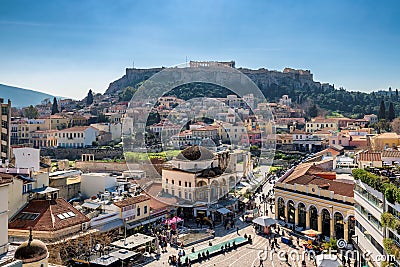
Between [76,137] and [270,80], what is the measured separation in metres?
60.1

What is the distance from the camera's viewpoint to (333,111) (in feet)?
302

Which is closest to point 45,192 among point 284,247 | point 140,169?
point 284,247

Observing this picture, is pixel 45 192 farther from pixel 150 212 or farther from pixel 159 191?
pixel 159 191

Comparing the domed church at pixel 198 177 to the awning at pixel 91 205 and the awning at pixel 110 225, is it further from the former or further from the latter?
the awning at pixel 91 205

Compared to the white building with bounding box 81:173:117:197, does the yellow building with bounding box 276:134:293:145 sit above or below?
above

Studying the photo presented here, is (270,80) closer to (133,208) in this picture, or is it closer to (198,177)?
(198,177)

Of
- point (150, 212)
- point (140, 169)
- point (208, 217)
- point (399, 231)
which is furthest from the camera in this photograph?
point (140, 169)

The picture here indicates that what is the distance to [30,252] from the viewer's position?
11.7 metres

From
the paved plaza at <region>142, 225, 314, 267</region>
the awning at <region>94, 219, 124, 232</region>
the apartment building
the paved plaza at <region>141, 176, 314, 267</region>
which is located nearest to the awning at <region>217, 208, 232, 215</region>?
the paved plaza at <region>141, 176, 314, 267</region>

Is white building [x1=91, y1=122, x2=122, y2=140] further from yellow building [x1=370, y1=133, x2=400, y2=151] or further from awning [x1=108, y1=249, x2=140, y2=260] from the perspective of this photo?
awning [x1=108, y1=249, x2=140, y2=260]

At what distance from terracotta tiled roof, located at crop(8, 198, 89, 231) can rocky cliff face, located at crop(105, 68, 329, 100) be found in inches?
3120

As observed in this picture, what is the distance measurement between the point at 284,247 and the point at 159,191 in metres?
9.36

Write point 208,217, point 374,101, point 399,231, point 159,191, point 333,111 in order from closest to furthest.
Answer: point 399,231 → point 208,217 → point 159,191 → point 333,111 → point 374,101

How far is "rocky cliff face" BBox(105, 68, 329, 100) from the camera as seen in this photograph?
99125mm
